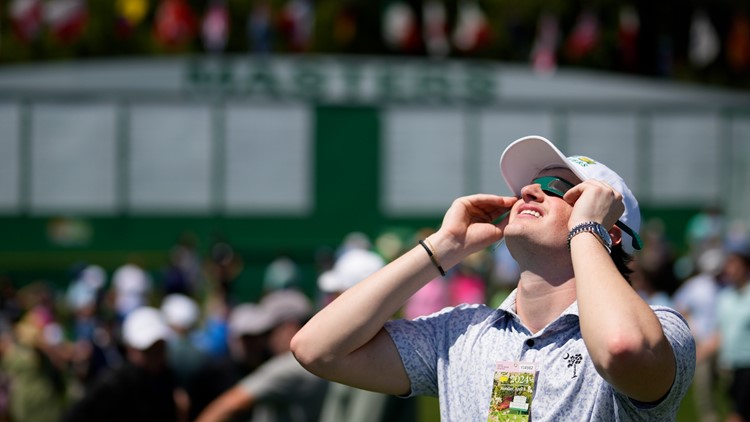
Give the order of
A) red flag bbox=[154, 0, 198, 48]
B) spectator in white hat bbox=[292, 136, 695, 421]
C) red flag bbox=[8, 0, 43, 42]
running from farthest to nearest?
red flag bbox=[154, 0, 198, 48] → red flag bbox=[8, 0, 43, 42] → spectator in white hat bbox=[292, 136, 695, 421]

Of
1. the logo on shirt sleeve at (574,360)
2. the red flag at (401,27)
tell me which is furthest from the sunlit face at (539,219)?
the red flag at (401,27)

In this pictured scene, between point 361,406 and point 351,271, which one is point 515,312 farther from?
point 351,271

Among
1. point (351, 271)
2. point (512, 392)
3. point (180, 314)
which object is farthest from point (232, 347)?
point (512, 392)

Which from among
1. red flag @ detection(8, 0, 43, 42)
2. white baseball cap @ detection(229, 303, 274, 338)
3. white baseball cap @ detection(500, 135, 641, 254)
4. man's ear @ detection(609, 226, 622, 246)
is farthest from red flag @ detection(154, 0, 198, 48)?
man's ear @ detection(609, 226, 622, 246)

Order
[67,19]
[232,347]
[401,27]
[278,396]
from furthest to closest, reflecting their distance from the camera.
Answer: [401,27]
[67,19]
[232,347]
[278,396]

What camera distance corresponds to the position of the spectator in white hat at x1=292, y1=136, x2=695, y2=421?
276 cm

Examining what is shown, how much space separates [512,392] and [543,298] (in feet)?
0.94

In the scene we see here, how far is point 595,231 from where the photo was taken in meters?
2.93

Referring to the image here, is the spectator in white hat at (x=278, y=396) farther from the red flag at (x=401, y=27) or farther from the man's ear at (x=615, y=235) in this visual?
the red flag at (x=401, y=27)

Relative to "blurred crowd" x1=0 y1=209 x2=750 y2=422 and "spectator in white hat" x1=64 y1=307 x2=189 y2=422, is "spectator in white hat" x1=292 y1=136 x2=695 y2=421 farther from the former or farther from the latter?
"spectator in white hat" x1=64 y1=307 x2=189 y2=422

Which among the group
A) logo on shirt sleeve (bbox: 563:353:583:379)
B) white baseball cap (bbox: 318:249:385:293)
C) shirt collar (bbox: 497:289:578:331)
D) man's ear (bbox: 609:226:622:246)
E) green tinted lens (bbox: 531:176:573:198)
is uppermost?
green tinted lens (bbox: 531:176:573:198)

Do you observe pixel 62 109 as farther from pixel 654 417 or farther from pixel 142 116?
pixel 654 417

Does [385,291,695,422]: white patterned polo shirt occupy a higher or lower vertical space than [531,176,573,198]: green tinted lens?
lower

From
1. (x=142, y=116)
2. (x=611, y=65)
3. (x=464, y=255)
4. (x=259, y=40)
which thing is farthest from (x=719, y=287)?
(x=611, y=65)
